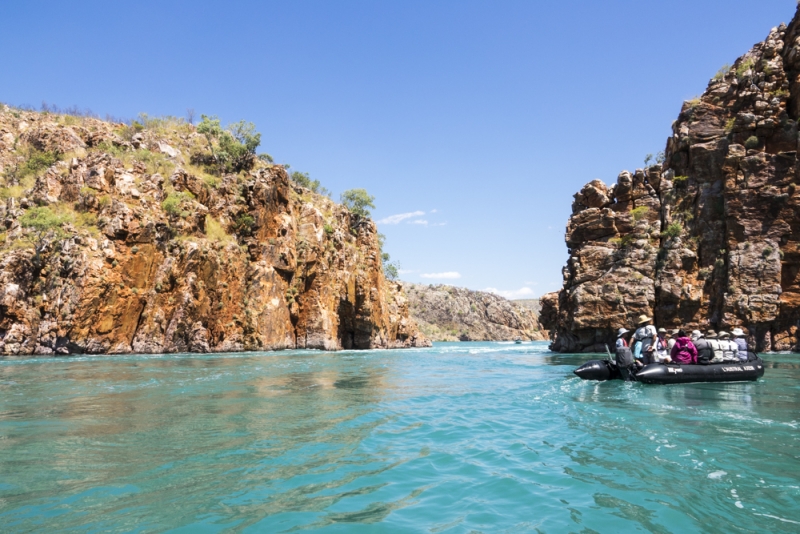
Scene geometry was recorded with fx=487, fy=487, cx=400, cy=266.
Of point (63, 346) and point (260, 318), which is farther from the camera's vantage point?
point (260, 318)

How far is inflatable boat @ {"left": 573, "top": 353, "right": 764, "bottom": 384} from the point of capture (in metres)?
17.7

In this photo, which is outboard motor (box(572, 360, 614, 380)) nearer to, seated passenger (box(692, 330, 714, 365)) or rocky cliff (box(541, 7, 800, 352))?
seated passenger (box(692, 330, 714, 365))

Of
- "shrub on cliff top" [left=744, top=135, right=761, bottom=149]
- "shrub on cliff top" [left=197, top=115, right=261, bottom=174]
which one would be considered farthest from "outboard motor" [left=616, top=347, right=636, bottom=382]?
"shrub on cliff top" [left=197, top=115, right=261, bottom=174]

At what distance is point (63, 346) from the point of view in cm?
3462

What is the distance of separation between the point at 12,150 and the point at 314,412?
179ft

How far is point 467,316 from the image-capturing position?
165 m

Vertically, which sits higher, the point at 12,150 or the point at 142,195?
the point at 12,150

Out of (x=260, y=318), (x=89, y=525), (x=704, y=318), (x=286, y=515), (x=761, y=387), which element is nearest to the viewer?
(x=89, y=525)

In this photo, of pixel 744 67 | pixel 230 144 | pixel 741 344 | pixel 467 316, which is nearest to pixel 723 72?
pixel 744 67

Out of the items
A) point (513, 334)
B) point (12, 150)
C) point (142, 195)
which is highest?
point (12, 150)

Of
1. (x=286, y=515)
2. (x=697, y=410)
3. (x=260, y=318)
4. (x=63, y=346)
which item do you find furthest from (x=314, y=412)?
(x=260, y=318)

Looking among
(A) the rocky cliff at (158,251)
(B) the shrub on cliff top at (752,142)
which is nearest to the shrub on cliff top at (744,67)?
(B) the shrub on cliff top at (752,142)

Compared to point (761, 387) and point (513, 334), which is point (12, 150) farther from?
point (513, 334)

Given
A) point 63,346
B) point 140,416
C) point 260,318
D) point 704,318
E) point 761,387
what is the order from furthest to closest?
point 260,318
point 704,318
point 63,346
point 761,387
point 140,416
